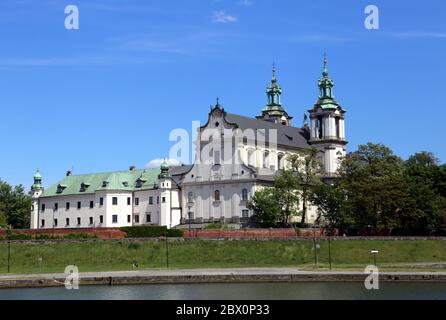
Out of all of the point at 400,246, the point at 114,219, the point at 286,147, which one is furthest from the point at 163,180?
the point at 400,246

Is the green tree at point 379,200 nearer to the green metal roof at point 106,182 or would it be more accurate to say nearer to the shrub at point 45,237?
the green metal roof at point 106,182

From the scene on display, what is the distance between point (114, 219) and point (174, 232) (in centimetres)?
2394

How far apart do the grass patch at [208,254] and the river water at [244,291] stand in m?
15.6

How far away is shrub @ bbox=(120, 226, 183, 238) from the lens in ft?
243

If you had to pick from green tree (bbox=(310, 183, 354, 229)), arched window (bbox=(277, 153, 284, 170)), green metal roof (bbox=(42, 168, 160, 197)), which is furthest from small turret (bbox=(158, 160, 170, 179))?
green tree (bbox=(310, 183, 354, 229))

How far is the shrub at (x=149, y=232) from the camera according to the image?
74.1 m

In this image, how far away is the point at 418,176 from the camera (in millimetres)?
86938

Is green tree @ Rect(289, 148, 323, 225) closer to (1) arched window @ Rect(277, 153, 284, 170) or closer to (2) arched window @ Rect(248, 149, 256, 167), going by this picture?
(2) arched window @ Rect(248, 149, 256, 167)

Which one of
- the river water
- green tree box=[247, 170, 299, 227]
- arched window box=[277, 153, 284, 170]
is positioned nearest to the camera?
the river water

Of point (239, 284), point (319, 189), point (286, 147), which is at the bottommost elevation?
point (239, 284)

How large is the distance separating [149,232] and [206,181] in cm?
1962
